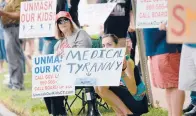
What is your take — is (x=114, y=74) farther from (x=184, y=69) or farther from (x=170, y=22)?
(x=170, y=22)

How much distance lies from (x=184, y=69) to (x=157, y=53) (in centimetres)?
55

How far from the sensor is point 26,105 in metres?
11.5

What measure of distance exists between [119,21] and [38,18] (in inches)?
44.8

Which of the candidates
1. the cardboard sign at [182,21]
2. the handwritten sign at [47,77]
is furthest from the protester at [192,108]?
the cardboard sign at [182,21]

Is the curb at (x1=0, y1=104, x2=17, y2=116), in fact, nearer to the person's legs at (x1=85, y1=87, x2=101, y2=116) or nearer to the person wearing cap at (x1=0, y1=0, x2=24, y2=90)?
the person wearing cap at (x1=0, y1=0, x2=24, y2=90)

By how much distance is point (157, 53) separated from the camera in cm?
788

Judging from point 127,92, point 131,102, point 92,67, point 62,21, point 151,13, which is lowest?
point 131,102

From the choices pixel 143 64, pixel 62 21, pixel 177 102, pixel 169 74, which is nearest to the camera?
pixel 177 102

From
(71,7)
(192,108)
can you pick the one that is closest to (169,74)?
(192,108)

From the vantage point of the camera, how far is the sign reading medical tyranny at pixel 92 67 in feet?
26.7

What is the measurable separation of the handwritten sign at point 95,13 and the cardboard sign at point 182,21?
256cm

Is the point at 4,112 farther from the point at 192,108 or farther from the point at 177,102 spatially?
the point at 177,102

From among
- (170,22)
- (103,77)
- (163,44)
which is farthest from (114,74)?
(170,22)

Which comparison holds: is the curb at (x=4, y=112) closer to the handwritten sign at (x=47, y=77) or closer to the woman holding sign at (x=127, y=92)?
the handwritten sign at (x=47, y=77)
